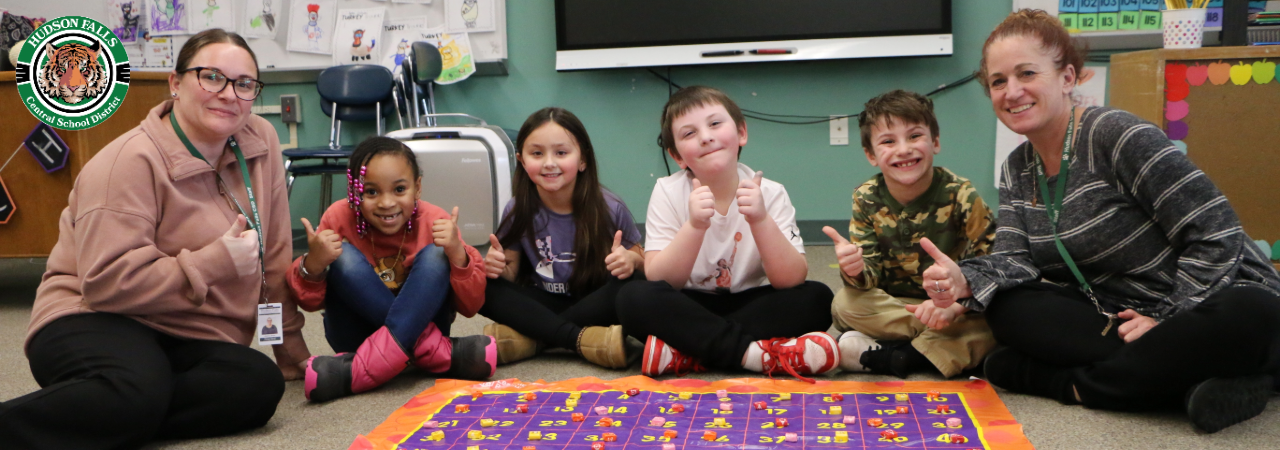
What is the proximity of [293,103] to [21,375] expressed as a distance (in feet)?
6.89

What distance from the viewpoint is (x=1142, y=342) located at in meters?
1.23

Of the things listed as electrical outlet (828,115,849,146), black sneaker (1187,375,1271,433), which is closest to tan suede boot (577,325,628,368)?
black sneaker (1187,375,1271,433)

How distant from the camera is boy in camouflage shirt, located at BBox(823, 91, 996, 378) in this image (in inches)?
61.3

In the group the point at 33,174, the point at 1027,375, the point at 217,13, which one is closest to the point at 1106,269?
the point at 1027,375

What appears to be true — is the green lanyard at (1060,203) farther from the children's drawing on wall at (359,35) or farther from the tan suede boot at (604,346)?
the children's drawing on wall at (359,35)

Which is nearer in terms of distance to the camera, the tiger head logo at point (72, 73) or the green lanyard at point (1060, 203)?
the green lanyard at point (1060, 203)

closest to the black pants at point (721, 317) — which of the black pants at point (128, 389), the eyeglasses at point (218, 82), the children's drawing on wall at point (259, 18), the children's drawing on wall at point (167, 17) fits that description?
the black pants at point (128, 389)

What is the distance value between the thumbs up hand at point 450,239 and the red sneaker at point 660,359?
0.39 meters

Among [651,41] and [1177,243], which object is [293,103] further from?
[1177,243]

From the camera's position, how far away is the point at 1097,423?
A: 1251mm

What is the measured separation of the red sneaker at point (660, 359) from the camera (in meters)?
1.57

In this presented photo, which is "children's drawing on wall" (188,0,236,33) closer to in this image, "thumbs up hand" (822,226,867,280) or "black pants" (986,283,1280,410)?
"thumbs up hand" (822,226,867,280)

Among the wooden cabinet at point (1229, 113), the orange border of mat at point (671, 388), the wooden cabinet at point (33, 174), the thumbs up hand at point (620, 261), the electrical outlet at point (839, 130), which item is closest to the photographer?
the orange border of mat at point (671, 388)

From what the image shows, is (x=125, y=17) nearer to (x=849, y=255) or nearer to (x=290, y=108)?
(x=290, y=108)
